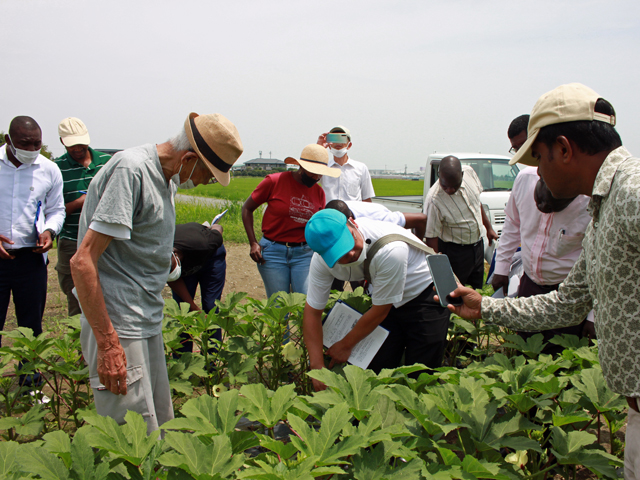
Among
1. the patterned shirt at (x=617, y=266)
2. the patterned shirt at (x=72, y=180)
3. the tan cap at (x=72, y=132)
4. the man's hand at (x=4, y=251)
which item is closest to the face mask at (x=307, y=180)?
the patterned shirt at (x=72, y=180)

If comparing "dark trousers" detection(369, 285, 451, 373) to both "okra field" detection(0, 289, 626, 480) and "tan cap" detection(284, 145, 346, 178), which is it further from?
"tan cap" detection(284, 145, 346, 178)

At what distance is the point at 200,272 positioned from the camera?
400cm

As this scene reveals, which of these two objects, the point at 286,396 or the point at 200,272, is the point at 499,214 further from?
the point at 286,396

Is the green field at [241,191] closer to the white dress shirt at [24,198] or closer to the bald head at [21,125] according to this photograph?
the white dress shirt at [24,198]

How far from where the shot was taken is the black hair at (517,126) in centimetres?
403

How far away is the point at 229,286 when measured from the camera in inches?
305

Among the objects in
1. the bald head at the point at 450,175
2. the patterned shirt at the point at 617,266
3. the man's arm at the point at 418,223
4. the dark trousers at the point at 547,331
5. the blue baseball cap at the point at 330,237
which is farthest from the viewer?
the man's arm at the point at 418,223

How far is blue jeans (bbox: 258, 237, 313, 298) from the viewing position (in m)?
4.15

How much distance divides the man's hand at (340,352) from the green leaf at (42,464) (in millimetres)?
1711

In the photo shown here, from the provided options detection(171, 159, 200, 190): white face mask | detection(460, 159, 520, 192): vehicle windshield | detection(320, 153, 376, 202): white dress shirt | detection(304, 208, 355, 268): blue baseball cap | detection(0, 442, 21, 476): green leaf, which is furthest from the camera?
detection(460, 159, 520, 192): vehicle windshield

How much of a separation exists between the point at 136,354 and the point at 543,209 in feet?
8.32

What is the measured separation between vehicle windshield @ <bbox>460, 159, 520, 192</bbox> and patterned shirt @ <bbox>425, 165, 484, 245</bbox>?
4.27m

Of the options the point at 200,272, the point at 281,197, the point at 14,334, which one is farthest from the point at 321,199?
the point at 14,334

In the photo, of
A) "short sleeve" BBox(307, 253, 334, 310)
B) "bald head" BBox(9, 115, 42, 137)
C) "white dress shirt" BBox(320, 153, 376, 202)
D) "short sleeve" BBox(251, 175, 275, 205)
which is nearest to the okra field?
"short sleeve" BBox(307, 253, 334, 310)
